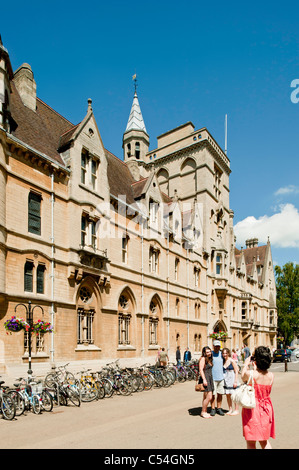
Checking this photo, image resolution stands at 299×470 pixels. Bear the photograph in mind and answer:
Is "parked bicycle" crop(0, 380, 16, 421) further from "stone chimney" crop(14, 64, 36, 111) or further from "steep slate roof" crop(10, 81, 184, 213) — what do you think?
"stone chimney" crop(14, 64, 36, 111)

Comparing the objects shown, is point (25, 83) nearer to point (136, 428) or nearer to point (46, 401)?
point (46, 401)

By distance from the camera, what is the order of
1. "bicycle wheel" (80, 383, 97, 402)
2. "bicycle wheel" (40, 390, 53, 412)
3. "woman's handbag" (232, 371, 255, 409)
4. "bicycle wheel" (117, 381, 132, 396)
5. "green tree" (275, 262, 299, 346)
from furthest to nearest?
"green tree" (275, 262, 299, 346) < "bicycle wheel" (117, 381, 132, 396) < "bicycle wheel" (80, 383, 97, 402) < "bicycle wheel" (40, 390, 53, 412) < "woman's handbag" (232, 371, 255, 409)

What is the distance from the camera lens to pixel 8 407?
411 inches

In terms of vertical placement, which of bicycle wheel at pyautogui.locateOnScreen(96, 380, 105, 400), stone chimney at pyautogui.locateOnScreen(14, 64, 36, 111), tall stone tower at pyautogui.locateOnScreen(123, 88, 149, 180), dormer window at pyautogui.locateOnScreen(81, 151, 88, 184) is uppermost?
tall stone tower at pyautogui.locateOnScreen(123, 88, 149, 180)

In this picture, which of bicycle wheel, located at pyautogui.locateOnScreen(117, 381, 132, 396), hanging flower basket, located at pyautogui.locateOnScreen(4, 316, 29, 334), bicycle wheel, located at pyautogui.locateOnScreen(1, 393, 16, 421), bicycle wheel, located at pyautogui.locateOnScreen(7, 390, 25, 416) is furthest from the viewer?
bicycle wheel, located at pyautogui.locateOnScreen(117, 381, 132, 396)

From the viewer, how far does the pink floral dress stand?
5.02 m

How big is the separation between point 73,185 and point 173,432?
13976 mm

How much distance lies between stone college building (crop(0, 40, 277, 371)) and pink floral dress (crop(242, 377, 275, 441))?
11.6m

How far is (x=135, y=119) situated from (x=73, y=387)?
35.7 meters

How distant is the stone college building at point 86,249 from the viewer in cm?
1658

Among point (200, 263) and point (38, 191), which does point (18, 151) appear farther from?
point (200, 263)

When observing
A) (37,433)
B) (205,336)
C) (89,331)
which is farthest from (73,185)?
(205,336)

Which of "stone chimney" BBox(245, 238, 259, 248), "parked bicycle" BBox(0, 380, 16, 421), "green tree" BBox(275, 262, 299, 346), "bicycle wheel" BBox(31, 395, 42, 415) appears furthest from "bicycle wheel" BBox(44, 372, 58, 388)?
"stone chimney" BBox(245, 238, 259, 248)

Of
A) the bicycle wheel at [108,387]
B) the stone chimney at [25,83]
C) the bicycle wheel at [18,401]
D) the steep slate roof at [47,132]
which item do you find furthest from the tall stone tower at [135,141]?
the bicycle wheel at [18,401]
